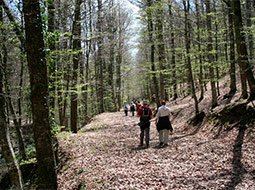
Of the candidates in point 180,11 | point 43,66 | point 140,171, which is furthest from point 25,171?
point 180,11

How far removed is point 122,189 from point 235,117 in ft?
20.2

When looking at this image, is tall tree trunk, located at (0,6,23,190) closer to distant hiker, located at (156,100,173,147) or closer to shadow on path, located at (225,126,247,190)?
distant hiker, located at (156,100,173,147)

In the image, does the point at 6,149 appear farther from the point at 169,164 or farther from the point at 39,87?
the point at 169,164

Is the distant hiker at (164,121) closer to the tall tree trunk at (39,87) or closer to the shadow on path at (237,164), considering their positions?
the shadow on path at (237,164)

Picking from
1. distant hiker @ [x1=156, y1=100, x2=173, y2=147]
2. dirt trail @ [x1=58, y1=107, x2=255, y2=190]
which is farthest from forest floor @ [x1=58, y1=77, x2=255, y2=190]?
distant hiker @ [x1=156, y1=100, x2=173, y2=147]

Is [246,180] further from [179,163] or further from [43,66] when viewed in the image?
[43,66]

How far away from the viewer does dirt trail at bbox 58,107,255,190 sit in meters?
5.67

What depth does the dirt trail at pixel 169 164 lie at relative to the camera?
5.67 meters

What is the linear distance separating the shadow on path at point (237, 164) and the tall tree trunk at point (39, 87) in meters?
4.02

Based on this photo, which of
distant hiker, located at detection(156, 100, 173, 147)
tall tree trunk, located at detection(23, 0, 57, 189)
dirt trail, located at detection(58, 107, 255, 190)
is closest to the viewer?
tall tree trunk, located at detection(23, 0, 57, 189)

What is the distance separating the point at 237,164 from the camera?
6242 millimetres

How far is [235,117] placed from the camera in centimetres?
940

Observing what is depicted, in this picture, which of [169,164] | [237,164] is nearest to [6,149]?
[169,164]

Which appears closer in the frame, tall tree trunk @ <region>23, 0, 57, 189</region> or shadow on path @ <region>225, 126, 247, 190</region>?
tall tree trunk @ <region>23, 0, 57, 189</region>
